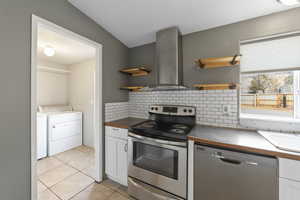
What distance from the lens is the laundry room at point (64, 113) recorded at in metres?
2.12

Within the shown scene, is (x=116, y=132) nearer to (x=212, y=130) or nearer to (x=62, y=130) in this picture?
(x=212, y=130)

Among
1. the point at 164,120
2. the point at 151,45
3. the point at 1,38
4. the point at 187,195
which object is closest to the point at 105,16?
the point at 151,45

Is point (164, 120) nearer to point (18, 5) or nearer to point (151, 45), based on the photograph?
point (151, 45)

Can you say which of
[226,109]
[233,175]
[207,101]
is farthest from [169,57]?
[233,175]

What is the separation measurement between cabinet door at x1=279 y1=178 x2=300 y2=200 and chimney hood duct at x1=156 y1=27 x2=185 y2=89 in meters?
1.37

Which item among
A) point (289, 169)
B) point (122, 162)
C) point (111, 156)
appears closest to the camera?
point (289, 169)

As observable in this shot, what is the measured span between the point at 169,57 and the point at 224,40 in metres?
0.81

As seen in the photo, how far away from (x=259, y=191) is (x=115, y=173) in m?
1.71

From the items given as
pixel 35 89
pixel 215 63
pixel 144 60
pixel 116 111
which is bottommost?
pixel 116 111

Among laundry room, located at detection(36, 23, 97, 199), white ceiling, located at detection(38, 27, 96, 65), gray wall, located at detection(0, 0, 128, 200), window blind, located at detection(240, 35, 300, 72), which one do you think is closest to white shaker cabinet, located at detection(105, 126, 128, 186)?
laundry room, located at detection(36, 23, 97, 199)

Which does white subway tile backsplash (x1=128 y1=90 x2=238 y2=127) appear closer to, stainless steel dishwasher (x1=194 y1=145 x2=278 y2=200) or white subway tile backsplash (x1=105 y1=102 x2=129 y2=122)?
white subway tile backsplash (x1=105 y1=102 x2=129 y2=122)

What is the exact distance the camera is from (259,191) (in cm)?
102

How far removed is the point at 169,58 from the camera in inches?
71.4

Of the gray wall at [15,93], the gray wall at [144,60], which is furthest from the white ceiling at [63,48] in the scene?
the gray wall at [144,60]
